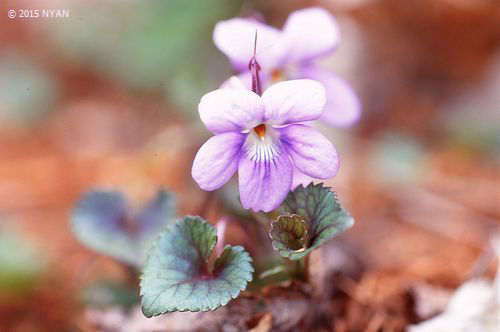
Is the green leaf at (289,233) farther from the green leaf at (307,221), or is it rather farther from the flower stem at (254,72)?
the flower stem at (254,72)

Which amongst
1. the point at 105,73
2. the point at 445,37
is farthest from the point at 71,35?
the point at 445,37

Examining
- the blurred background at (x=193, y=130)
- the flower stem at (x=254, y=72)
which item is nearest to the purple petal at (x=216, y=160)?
the flower stem at (x=254, y=72)

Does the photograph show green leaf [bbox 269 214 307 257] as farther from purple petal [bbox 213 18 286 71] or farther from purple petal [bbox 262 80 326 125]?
purple petal [bbox 213 18 286 71]

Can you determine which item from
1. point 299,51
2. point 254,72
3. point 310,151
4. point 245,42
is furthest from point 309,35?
point 310,151

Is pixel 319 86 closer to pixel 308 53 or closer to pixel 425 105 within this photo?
pixel 308 53

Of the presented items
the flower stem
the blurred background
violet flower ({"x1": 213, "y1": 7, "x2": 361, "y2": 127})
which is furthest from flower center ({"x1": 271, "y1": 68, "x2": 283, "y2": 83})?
the blurred background

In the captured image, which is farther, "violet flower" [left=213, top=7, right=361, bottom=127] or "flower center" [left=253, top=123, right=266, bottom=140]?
"violet flower" [left=213, top=7, right=361, bottom=127]

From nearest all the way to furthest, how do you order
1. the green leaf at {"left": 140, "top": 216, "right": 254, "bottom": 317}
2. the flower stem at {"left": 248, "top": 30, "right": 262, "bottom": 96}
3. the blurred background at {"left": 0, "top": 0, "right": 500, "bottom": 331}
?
1. the green leaf at {"left": 140, "top": 216, "right": 254, "bottom": 317}
2. the flower stem at {"left": 248, "top": 30, "right": 262, "bottom": 96}
3. the blurred background at {"left": 0, "top": 0, "right": 500, "bottom": 331}
